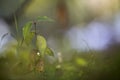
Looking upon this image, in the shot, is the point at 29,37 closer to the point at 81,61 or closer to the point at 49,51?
the point at 49,51

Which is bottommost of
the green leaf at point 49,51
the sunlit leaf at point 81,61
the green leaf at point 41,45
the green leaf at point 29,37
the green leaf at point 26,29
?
the sunlit leaf at point 81,61

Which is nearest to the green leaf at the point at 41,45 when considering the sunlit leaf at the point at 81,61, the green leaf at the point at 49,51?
the green leaf at the point at 49,51

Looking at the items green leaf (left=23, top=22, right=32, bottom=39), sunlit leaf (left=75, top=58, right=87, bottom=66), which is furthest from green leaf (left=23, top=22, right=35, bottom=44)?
sunlit leaf (left=75, top=58, right=87, bottom=66)

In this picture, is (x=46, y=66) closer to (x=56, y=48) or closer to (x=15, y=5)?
(x=56, y=48)

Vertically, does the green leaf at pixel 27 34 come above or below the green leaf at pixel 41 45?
above

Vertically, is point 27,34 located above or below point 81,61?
above

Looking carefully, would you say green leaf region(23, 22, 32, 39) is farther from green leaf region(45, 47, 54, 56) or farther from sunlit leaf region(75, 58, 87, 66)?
sunlit leaf region(75, 58, 87, 66)

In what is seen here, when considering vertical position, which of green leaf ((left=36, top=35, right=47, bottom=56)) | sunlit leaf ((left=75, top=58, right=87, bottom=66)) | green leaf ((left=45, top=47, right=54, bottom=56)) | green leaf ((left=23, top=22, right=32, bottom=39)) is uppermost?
green leaf ((left=23, top=22, right=32, bottom=39))

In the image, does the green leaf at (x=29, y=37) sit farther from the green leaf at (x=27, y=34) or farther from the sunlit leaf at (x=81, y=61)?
the sunlit leaf at (x=81, y=61)

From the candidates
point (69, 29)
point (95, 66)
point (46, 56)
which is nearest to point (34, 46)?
point (46, 56)

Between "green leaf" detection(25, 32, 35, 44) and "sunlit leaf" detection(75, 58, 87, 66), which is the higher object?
"green leaf" detection(25, 32, 35, 44)

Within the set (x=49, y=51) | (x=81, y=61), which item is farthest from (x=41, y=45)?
(x=81, y=61)

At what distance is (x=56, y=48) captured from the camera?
0.85 meters

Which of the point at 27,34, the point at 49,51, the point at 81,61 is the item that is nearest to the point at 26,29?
the point at 27,34
